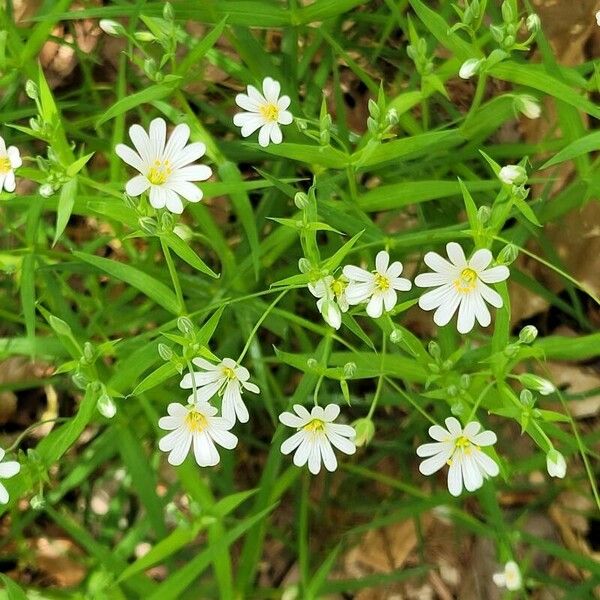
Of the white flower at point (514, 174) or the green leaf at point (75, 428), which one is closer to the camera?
the white flower at point (514, 174)

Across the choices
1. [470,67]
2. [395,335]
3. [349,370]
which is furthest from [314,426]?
[470,67]

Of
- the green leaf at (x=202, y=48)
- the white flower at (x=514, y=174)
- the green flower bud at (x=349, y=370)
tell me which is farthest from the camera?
the green leaf at (x=202, y=48)

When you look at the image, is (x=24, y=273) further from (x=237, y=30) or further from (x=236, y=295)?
(x=237, y=30)

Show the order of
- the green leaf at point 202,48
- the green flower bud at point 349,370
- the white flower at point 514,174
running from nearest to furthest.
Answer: the white flower at point 514,174, the green flower bud at point 349,370, the green leaf at point 202,48

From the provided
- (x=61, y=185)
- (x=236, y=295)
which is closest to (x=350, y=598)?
(x=236, y=295)

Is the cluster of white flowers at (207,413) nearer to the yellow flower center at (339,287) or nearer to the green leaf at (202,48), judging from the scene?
the yellow flower center at (339,287)

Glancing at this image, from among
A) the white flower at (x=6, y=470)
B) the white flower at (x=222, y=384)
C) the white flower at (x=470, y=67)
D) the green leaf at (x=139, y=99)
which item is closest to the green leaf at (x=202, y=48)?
the green leaf at (x=139, y=99)
